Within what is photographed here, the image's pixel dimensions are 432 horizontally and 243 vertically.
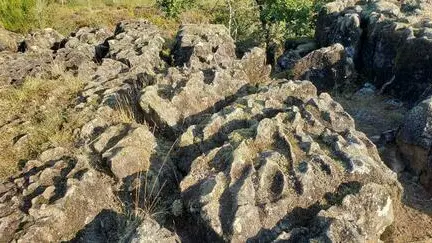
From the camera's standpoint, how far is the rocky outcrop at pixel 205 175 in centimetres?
609

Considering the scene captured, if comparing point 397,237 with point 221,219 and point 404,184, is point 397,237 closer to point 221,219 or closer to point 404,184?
point 404,184

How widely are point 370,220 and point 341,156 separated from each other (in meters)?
1.03

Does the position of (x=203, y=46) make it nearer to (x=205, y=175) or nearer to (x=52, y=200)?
(x=205, y=175)

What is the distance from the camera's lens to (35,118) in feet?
31.6

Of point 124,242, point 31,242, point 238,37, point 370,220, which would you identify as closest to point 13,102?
point 31,242

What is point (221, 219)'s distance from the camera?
603cm

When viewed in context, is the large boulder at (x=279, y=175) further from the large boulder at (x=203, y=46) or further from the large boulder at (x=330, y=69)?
the large boulder at (x=330, y=69)

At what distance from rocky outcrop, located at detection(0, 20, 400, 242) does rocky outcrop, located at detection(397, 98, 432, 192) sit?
4.10ft

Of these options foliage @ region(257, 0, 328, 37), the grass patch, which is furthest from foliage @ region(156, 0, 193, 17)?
the grass patch

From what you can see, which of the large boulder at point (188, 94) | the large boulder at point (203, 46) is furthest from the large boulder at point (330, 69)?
the large boulder at point (203, 46)

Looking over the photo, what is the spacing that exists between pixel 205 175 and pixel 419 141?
4025 millimetres

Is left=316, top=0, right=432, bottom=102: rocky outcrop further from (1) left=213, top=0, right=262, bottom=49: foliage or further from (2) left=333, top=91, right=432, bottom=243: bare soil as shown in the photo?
(1) left=213, top=0, right=262, bottom=49: foliage

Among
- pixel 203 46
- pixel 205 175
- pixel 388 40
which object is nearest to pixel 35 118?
pixel 205 175

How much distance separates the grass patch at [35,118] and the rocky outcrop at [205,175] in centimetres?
35
